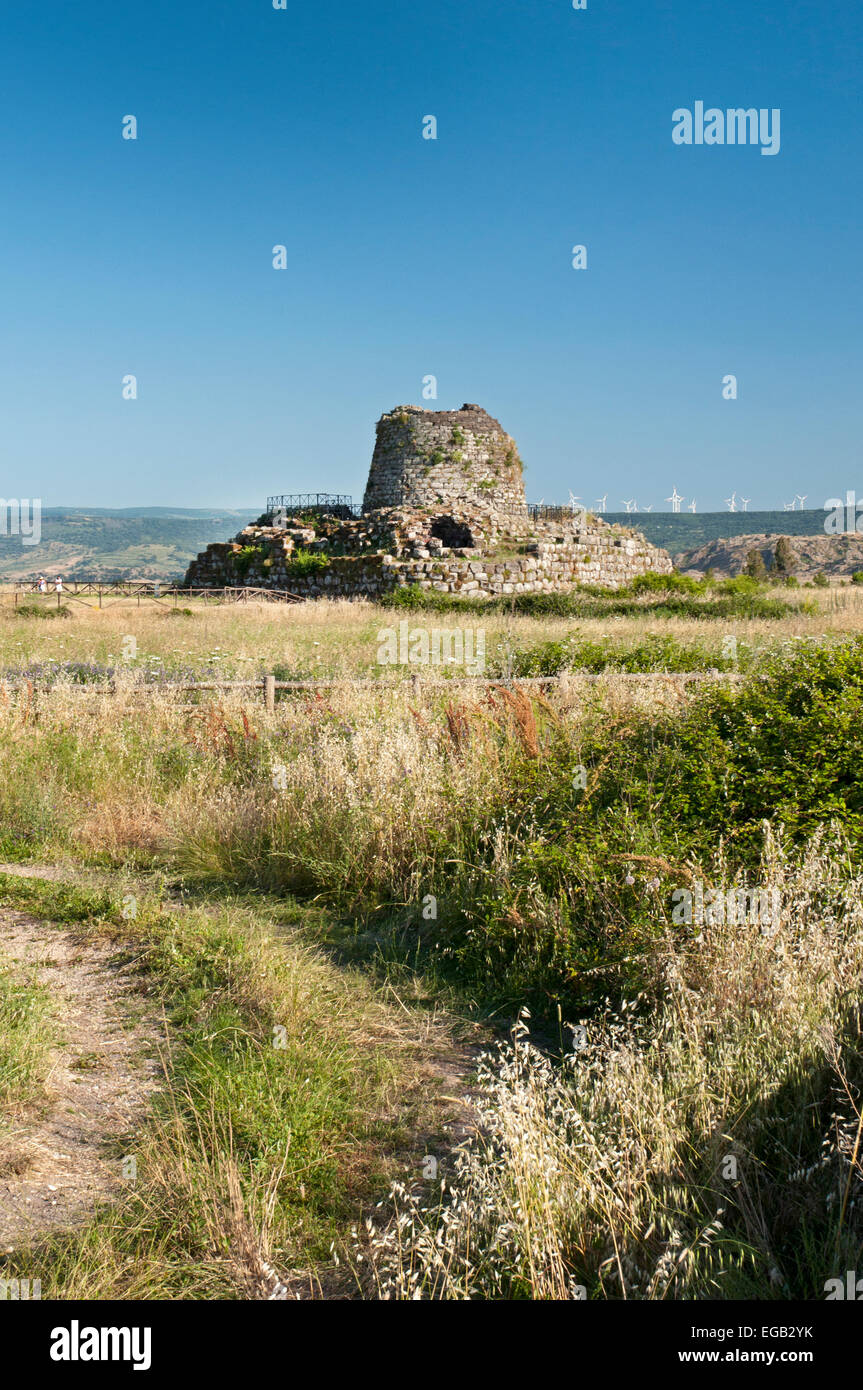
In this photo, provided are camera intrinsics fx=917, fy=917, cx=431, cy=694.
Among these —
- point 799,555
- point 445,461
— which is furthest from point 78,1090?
point 799,555

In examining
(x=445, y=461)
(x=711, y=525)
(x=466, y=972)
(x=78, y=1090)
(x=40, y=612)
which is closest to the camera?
(x=78, y=1090)

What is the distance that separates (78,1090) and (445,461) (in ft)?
105

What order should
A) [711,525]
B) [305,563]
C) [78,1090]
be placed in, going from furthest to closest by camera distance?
1. [711,525]
2. [305,563]
3. [78,1090]

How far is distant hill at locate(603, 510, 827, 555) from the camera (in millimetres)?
156500

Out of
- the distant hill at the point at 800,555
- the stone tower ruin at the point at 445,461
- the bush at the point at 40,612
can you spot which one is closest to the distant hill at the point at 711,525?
the distant hill at the point at 800,555

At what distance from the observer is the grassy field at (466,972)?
114 inches

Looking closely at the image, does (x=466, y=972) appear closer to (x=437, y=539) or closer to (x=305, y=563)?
(x=437, y=539)

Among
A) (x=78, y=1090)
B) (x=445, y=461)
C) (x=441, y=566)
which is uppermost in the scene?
(x=445, y=461)

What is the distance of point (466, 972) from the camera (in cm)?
529

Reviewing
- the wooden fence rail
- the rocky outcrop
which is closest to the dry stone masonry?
the wooden fence rail

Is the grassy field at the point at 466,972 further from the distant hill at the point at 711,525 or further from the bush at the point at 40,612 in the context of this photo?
the distant hill at the point at 711,525

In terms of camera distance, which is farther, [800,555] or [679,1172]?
[800,555]
